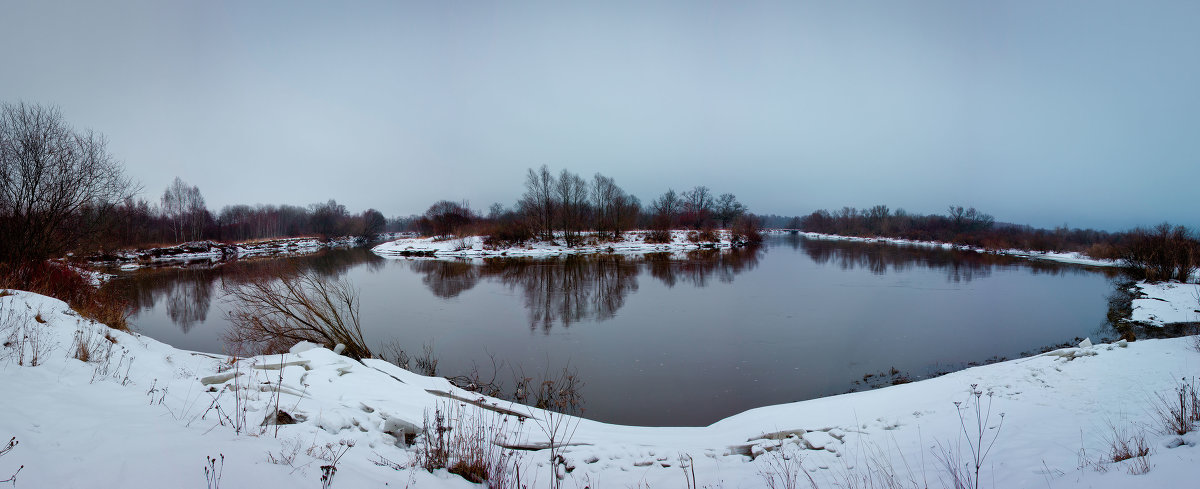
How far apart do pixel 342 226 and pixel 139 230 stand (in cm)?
3846

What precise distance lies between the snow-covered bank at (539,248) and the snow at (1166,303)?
2741cm

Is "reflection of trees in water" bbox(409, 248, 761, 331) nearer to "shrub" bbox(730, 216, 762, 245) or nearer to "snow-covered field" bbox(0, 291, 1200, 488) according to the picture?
"snow-covered field" bbox(0, 291, 1200, 488)

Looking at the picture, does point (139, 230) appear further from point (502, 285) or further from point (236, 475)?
point (236, 475)

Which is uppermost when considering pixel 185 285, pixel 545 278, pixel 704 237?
pixel 704 237

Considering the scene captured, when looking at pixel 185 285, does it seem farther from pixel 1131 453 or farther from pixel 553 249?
pixel 1131 453

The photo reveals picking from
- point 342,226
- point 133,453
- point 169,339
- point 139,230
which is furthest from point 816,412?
point 342,226

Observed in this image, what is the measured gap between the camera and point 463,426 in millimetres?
4625

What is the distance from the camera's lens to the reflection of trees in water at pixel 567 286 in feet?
41.6

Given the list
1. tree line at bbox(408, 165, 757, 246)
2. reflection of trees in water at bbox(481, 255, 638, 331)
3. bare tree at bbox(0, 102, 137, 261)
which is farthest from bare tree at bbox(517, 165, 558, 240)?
bare tree at bbox(0, 102, 137, 261)

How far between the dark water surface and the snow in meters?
0.96

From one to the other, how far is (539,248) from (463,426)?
3570 cm

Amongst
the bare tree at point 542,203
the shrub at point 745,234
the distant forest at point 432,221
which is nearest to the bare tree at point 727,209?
the distant forest at point 432,221

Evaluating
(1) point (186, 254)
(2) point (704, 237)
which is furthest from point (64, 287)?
(2) point (704, 237)

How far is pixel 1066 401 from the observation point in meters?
4.84
